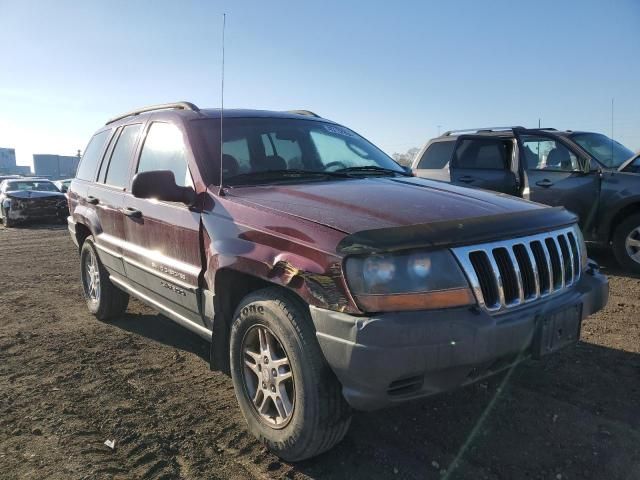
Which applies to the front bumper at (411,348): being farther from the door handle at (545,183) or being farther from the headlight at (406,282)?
the door handle at (545,183)

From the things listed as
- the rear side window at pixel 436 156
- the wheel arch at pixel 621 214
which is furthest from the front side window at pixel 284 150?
the rear side window at pixel 436 156

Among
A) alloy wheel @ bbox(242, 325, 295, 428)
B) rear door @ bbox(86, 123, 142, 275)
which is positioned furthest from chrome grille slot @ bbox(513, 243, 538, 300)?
rear door @ bbox(86, 123, 142, 275)

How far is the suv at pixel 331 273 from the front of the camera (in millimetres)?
2129

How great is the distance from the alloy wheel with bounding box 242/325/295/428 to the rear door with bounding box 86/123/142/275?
1945 millimetres

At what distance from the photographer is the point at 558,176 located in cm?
701

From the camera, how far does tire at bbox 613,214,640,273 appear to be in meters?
6.34

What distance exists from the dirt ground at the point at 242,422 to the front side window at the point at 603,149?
10.8 ft

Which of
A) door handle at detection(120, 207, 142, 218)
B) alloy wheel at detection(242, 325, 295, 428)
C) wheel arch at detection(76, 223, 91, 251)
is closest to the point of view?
alloy wheel at detection(242, 325, 295, 428)

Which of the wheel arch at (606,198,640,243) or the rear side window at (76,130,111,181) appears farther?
the wheel arch at (606,198,640,243)

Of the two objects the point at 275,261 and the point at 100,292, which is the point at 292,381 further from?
the point at 100,292

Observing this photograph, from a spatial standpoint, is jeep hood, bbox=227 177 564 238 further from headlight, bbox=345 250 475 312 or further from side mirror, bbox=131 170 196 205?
side mirror, bbox=131 170 196 205

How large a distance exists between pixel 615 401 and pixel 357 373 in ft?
6.40

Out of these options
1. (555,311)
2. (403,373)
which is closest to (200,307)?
(403,373)

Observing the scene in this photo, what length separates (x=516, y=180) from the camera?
7422 mm
